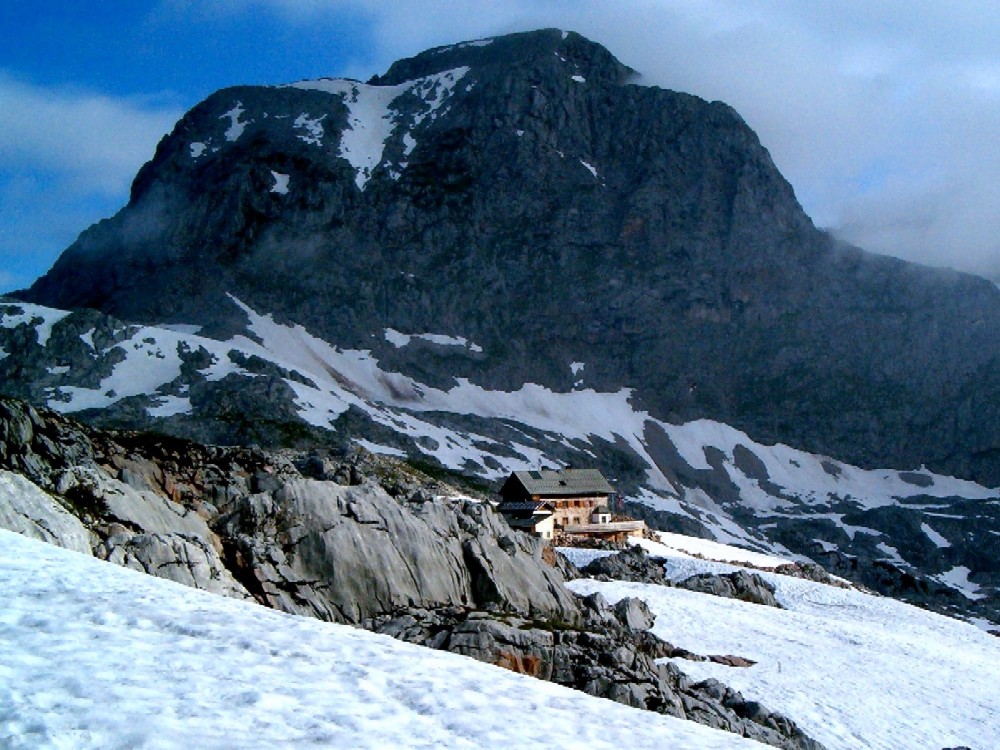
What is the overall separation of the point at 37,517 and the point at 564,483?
70759 millimetres

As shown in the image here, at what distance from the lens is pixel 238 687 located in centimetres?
1154

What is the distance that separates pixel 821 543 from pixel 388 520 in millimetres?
146960

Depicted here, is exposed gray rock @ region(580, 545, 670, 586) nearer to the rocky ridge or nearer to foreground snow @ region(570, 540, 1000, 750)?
foreground snow @ region(570, 540, 1000, 750)

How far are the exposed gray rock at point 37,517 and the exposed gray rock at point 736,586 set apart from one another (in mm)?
38938

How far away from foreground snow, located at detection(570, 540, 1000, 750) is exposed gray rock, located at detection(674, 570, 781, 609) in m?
1.70

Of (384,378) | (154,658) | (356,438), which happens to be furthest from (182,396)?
(154,658)

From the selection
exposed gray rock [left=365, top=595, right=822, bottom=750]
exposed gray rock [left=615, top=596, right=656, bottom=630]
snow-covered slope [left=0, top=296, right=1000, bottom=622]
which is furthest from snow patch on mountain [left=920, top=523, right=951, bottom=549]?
exposed gray rock [left=365, top=595, right=822, bottom=750]

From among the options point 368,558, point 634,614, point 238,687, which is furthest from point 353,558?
point 238,687

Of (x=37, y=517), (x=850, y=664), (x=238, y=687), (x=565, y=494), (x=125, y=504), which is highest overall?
(x=37, y=517)

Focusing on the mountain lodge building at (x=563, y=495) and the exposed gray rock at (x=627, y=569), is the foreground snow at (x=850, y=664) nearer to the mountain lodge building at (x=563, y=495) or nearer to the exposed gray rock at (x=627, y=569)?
the exposed gray rock at (x=627, y=569)

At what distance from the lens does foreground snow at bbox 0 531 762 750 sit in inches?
397

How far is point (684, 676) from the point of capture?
31438mm

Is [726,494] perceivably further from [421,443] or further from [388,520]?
[388,520]

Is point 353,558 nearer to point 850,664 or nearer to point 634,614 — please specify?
point 634,614
